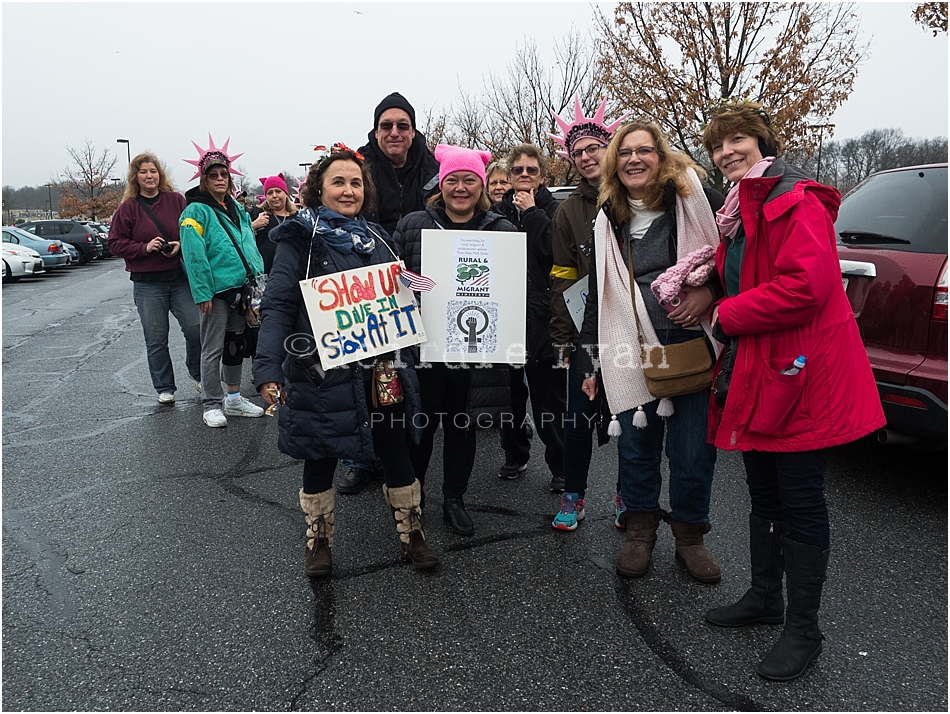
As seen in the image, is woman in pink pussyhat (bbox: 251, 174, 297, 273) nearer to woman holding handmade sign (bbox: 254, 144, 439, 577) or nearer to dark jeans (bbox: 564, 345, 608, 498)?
woman holding handmade sign (bbox: 254, 144, 439, 577)

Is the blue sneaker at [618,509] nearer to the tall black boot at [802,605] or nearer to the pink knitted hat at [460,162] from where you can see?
the tall black boot at [802,605]

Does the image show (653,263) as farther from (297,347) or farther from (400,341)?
(297,347)

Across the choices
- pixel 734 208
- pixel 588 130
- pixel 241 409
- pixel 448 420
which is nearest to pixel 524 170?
pixel 588 130

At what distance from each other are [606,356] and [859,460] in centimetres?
240

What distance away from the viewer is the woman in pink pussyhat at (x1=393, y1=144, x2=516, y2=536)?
334 centimetres

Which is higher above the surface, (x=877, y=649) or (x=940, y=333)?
(x=940, y=333)

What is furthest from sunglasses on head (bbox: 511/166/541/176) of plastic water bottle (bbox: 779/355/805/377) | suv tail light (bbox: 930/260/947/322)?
suv tail light (bbox: 930/260/947/322)

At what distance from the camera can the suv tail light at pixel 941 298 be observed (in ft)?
11.1

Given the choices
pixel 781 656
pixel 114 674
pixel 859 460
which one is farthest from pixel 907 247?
pixel 114 674

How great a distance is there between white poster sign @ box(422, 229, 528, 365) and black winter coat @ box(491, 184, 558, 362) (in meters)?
0.30

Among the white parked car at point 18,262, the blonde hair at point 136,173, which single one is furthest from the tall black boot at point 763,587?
the white parked car at point 18,262

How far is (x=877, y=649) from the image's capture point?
2471mm

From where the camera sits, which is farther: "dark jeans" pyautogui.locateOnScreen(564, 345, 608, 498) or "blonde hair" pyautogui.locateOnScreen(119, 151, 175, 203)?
"blonde hair" pyautogui.locateOnScreen(119, 151, 175, 203)

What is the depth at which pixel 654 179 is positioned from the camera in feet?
Result: 9.46
